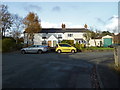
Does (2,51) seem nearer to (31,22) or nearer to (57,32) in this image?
(31,22)

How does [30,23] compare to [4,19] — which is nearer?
[4,19]

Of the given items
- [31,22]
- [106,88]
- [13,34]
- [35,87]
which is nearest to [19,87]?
[35,87]

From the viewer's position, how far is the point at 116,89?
5328 millimetres

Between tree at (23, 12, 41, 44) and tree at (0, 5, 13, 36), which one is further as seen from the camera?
tree at (23, 12, 41, 44)

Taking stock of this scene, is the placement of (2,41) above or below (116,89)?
above

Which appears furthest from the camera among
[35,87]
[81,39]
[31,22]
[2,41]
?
[81,39]

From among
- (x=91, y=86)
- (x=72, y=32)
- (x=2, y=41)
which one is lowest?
(x=91, y=86)

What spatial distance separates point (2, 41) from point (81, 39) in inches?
1080

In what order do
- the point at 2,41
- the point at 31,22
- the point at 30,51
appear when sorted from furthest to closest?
the point at 31,22, the point at 2,41, the point at 30,51

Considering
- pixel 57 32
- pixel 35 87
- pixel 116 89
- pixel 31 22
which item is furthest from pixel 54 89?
pixel 57 32

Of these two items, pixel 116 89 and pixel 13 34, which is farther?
pixel 13 34

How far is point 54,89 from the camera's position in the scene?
5.47 metres

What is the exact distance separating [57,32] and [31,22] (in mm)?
12131

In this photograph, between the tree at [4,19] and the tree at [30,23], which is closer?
the tree at [4,19]
